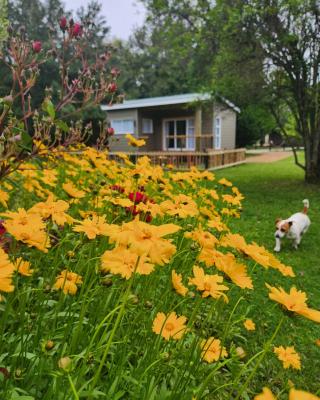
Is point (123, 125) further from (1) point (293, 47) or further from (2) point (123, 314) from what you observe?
(2) point (123, 314)

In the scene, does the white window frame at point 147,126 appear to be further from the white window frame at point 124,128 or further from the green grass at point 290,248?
the green grass at point 290,248

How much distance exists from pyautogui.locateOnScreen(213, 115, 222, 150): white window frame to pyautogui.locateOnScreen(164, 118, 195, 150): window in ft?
3.89

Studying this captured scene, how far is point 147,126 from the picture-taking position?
1908 cm

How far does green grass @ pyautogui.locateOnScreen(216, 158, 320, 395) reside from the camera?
6.98ft

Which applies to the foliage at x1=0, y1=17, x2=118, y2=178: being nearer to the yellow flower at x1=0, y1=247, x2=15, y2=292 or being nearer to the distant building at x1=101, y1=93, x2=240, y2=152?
the yellow flower at x1=0, y1=247, x2=15, y2=292

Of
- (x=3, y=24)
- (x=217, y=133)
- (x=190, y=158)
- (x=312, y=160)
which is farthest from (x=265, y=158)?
(x=3, y=24)

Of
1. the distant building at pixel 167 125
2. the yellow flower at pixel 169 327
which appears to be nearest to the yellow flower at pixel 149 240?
the yellow flower at pixel 169 327

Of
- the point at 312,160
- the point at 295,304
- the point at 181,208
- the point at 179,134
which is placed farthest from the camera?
the point at 179,134

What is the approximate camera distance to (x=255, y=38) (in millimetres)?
8133

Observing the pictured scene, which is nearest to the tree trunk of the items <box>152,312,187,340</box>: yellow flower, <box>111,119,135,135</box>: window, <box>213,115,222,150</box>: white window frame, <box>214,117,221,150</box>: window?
<box>152,312,187,340</box>: yellow flower

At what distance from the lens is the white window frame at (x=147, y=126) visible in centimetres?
1883

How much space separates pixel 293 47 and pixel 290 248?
563 centimetres

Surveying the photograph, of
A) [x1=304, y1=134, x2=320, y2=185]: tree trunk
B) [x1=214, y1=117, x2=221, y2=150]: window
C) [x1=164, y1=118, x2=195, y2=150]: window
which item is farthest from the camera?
[x1=214, y1=117, x2=221, y2=150]: window

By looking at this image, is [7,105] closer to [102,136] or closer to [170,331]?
[170,331]
